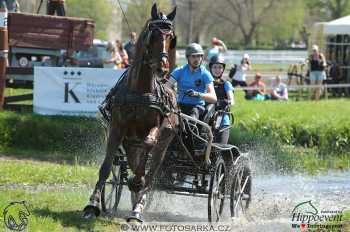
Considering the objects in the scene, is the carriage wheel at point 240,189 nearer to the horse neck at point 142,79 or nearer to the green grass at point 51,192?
the green grass at point 51,192

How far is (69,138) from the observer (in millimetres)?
15992

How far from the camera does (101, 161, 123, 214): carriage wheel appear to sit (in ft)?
32.9

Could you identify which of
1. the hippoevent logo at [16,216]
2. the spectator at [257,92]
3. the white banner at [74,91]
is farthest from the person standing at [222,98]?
the spectator at [257,92]

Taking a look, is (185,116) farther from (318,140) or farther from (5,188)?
(318,140)

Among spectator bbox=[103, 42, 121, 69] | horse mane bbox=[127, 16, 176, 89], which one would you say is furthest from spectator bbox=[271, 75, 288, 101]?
horse mane bbox=[127, 16, 176, 89]

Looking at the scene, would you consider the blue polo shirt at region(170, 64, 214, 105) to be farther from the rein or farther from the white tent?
the white tent

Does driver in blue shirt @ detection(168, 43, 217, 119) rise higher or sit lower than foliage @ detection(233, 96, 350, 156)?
higher

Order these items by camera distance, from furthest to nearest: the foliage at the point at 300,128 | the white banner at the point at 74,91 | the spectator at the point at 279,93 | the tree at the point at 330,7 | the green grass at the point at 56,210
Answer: the tree at the point at 330,7 < the spectator at the point at 279,93 < the foliage at the point at 300,128 < the white banner at the point at 74,91 < the green grass at the point at 56,210

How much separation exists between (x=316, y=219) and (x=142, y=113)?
2.46m

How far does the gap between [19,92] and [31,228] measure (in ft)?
44.4

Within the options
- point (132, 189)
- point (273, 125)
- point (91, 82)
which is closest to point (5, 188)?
point (132, 189)

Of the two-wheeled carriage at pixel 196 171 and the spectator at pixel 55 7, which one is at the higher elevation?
the spectator at pixel 55 7

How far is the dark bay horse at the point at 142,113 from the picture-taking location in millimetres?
9086

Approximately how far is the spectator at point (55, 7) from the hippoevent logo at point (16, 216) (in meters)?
11.9
